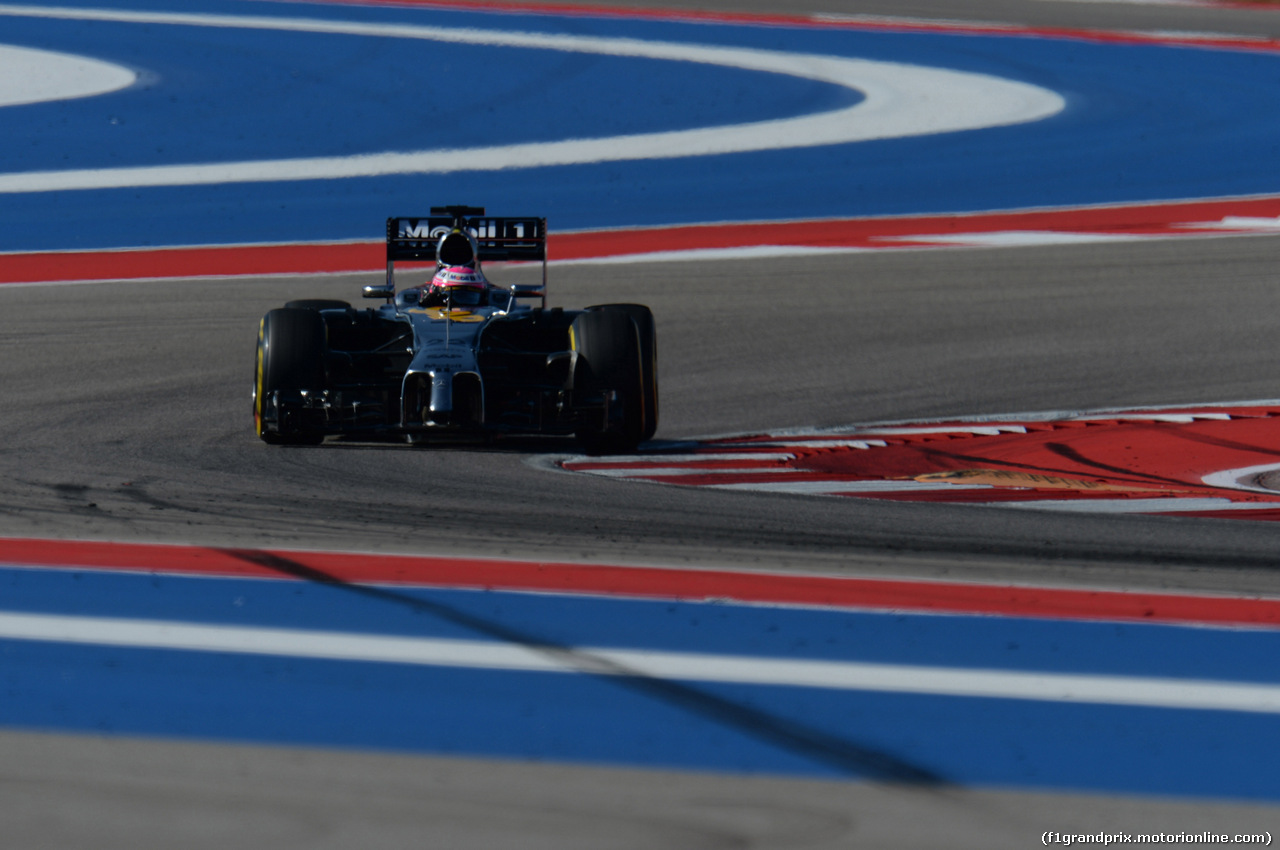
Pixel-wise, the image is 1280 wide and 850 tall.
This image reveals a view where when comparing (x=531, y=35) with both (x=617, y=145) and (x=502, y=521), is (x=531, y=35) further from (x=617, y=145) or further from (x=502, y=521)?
(x=502, y=521)

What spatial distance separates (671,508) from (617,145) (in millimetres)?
12454

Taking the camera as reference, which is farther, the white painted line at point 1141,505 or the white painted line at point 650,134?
the white painted line at point 650,134

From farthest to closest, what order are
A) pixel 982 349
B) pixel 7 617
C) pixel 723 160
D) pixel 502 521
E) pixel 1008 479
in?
pixel 723 160 < pixel 982 349 < pixel 1008 479 < pixel 502 521 < pixel 7 617


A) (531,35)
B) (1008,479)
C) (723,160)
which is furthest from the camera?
(531,35)

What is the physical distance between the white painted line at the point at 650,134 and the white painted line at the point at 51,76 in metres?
2.29

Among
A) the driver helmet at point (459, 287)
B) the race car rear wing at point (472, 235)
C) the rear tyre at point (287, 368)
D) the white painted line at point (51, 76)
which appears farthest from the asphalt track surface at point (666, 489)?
the white painted line at point (51, 76)

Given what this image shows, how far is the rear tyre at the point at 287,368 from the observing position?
28.6 ft

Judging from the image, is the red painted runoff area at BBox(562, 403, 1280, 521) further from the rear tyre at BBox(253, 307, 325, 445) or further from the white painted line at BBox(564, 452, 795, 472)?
the rear tyre at BBox(253, 307, 325, 445)

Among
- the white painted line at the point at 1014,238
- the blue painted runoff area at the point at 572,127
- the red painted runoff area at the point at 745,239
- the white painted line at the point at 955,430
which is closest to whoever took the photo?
the white painted line at the point at 955,430

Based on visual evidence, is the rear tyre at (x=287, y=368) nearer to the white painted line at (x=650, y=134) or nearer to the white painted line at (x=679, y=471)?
the white painted line at (x=679, y=471)

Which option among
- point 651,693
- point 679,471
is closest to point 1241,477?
point 679,471

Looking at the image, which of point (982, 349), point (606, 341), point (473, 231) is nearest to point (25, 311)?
point (473, 231)

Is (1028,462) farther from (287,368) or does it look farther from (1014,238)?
(1014,238)

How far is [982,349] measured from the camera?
1274 cm
